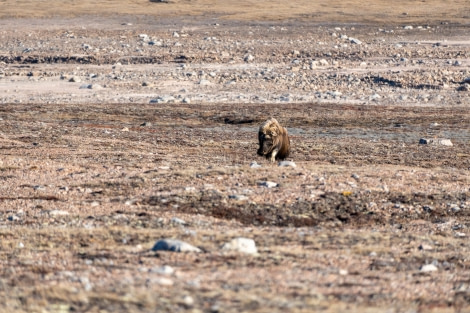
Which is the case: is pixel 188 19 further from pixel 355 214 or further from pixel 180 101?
pixel 355 214

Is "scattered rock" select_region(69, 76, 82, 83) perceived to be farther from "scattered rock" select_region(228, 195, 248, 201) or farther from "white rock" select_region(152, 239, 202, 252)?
"white rock" select_region(152, 239, 202, 252)

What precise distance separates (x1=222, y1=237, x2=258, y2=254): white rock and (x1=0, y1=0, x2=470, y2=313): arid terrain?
4.1 inches

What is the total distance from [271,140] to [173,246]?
7.87 metres

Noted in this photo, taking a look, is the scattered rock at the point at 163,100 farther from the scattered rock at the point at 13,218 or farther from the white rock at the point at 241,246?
the white rock at the point at 241,246

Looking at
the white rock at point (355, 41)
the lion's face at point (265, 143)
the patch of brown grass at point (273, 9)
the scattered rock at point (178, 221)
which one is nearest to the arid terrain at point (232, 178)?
the scattered rock at point (178, 221)

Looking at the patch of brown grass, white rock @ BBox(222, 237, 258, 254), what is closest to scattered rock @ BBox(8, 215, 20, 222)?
white rock @ BBox(222, 237, 258, 254)

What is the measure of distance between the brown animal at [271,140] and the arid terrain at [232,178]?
0.59 m

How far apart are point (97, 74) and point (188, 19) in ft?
87.0

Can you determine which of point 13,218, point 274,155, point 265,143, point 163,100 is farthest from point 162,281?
point 163,100

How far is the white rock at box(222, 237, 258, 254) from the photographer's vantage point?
856cm

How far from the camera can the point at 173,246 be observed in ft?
27.8

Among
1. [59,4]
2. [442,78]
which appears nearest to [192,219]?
[442,78]

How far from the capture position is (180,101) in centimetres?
3017

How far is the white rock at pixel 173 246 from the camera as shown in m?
8.41
